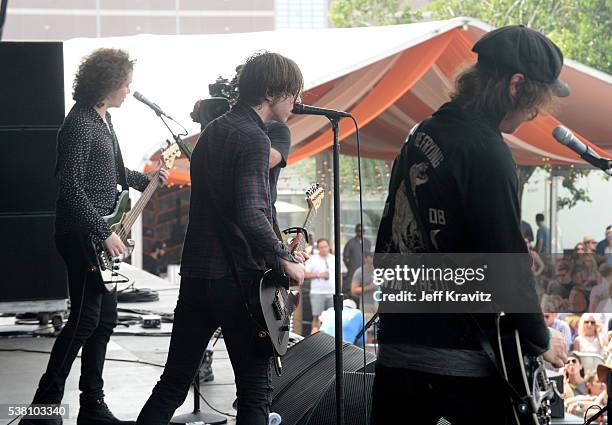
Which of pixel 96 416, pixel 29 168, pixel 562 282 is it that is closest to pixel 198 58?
pixel 562 282

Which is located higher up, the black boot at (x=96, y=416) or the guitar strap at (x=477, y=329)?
the guitar strap at (x=477, y=329)

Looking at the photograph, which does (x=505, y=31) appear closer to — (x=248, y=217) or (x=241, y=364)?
(x=248, y=217)

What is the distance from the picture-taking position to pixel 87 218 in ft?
13.7

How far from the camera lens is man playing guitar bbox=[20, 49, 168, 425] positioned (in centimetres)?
423

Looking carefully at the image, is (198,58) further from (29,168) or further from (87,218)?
(87,218)

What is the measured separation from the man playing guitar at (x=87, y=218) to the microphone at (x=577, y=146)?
2003 millimetres

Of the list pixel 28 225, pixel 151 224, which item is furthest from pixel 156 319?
pixel 151 224

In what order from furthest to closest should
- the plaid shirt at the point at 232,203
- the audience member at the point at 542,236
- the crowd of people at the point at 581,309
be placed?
the audience member at the point at 542,236
the crowd of people at the point at 581,309
the plaid shirt at the point at 232,203

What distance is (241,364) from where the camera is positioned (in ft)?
11.1

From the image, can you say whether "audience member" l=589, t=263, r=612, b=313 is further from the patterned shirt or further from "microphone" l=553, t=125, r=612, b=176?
"microphone" l=553, t=125, r=612, b=176

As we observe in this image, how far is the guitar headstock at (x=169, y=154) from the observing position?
4980 mm

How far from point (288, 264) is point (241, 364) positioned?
375 mm

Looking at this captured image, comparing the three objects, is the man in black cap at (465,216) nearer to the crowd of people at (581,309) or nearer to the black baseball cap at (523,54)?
the black baseball cap at (523,54)

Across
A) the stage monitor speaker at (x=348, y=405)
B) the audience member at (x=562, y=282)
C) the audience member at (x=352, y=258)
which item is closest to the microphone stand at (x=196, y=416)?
the stage monitor speaker at (x=348, y=405)
